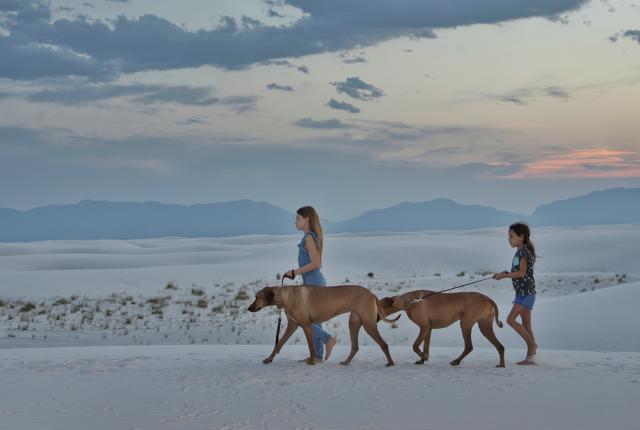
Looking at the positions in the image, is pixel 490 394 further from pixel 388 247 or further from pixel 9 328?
pixel 388 247

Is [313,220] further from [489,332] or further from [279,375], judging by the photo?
[489,332]

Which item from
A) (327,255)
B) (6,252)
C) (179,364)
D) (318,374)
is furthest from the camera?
(6,252)

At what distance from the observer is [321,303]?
9.88 meters

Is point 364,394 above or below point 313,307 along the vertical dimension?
below

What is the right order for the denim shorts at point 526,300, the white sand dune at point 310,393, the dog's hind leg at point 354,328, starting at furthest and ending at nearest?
the denim shorts at point 526,300 → the dog's hind leg at point 354,328 → the white sand dune at point 310,393

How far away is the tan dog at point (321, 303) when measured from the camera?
9.81m

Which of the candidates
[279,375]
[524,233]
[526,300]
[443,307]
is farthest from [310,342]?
[524,233]

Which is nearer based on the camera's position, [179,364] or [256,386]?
[256,386]

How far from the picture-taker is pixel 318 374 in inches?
378

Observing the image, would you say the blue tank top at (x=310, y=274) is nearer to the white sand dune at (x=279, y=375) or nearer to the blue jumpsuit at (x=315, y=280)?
the blue jumpsuit at (x=315, y=280)

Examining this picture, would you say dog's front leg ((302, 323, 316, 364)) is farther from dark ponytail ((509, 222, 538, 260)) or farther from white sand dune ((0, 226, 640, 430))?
dark ponytail ((509, 222, 538, 260))

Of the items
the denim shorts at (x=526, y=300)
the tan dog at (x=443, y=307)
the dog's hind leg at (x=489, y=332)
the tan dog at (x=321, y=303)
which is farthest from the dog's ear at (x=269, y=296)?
the denim shorts at (x=526, y=300)

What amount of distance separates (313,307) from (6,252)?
58.3 metres

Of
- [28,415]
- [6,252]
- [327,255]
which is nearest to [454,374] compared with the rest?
[28,415]
